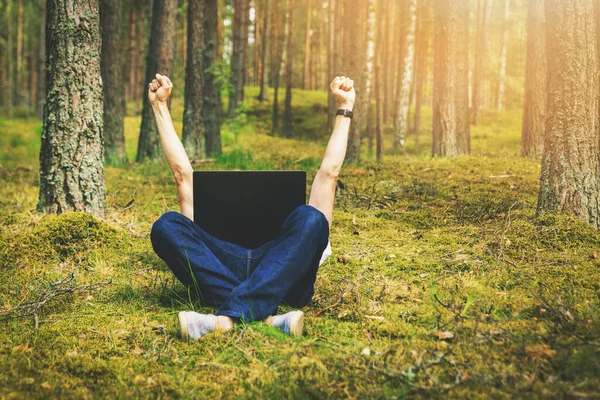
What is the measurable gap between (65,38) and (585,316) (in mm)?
5096

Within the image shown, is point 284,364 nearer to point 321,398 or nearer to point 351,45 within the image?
point 321,398

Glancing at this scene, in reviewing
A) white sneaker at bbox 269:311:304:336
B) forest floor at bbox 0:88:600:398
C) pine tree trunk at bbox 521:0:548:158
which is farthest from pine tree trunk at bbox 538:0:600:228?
pine tree trunk at bbox 521:0:548:158

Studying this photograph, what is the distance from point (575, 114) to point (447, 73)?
548cm

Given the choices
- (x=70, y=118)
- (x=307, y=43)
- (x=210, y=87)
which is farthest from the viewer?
(x=307, y=43)

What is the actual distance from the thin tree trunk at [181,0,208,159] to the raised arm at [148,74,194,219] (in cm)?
695

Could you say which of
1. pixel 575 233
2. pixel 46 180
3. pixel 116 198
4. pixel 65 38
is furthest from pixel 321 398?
Result: pixel 116 198

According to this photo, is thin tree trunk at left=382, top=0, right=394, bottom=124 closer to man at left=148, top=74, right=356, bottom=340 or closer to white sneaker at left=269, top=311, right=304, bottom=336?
man at left=148, top=74, right=356, bottom=340

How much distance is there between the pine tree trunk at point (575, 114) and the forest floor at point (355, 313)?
0.98 feet

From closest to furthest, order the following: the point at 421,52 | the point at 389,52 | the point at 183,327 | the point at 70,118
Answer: the point at 183,327 < the point at 70,118 < the point at 421,52 < the point at 389,52

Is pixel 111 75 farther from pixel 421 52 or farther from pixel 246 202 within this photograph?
pixel 421 52

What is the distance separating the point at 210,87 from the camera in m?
11.7

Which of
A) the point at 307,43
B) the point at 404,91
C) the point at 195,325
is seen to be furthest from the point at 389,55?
the point at 195,325

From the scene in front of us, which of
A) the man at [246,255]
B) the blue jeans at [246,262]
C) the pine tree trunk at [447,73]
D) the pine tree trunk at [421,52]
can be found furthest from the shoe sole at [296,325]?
the pine tree trunk at [421,52]

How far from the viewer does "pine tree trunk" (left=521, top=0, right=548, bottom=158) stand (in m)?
9.09
